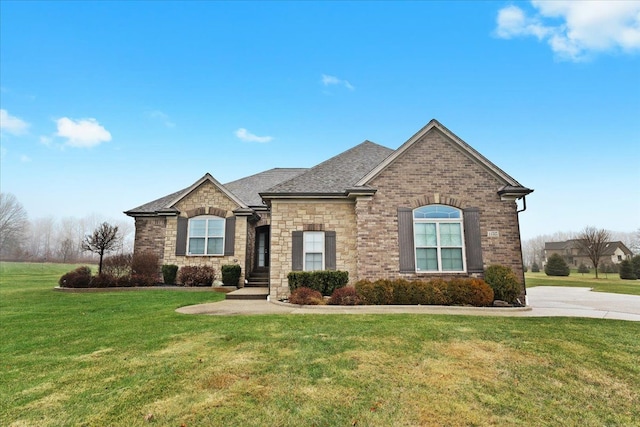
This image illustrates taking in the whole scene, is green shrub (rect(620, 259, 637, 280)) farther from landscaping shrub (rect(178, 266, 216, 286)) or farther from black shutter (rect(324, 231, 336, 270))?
landscaping shrub (rect(178, 266, 216, 286))

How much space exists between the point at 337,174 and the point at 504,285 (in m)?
7.84

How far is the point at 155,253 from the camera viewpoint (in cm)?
1695

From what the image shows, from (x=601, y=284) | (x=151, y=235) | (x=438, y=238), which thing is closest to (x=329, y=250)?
(x=438, y=238)

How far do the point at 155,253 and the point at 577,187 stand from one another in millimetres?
28886

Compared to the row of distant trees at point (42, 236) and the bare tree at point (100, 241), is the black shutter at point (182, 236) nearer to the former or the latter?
the bare tree at point (100, 241)

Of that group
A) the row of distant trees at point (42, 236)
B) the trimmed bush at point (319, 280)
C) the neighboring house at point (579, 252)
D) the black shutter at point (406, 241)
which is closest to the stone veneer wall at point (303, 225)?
the trimmed bush at point (319, 280)

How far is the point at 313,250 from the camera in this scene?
1251 cm

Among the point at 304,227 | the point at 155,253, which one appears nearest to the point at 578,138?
the point at 304,227

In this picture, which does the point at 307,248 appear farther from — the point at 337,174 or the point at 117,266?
the point at 117,266

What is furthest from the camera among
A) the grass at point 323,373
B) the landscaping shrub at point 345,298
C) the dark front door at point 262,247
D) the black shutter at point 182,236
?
the dark front door at point 262,247

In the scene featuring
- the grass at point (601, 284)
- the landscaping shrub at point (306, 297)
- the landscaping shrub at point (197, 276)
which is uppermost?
the landscaping shrub at point (197, 276)

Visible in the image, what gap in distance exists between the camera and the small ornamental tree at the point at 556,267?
3709 cm

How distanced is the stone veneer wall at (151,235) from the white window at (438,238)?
44.2 ft

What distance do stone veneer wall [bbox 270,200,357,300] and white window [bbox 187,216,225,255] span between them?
5281 millimetres
